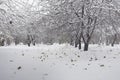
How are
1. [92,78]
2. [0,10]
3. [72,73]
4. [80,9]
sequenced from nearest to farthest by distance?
[92,78], [72,73], [0,10], [80,9]

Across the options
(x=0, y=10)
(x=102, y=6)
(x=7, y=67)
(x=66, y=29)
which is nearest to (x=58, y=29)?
(x=66, y=29)

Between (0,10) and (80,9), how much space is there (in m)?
6.33

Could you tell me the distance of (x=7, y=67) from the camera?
11086mm

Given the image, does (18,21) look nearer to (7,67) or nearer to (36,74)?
(7,67)

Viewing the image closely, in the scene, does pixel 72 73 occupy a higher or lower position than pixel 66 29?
lower

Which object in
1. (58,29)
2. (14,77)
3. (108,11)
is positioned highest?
(108,11)

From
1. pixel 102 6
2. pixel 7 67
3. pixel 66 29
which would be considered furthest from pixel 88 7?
pixel 7 67

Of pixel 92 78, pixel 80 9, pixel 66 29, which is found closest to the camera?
pixel 92 78

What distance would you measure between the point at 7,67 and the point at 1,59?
214 centimetres

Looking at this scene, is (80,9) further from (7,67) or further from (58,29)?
(7,67)

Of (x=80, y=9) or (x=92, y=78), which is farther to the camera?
(x=80, y=9)

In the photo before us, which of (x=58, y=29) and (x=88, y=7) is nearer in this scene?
(x=88, y=7)

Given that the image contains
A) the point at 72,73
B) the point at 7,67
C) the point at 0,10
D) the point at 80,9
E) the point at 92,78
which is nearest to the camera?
the point at 92,78

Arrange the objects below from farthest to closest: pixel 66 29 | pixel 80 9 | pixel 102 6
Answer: pixel 66 29
pixel 80 9
pixel 102 6
